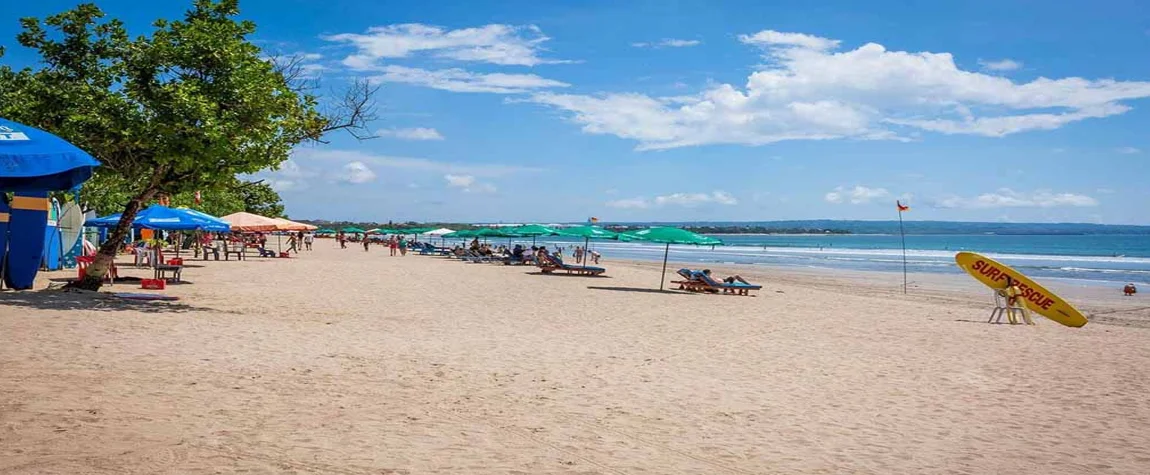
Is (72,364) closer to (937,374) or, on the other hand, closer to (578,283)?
(937,374)

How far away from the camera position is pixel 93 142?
40.7 feet

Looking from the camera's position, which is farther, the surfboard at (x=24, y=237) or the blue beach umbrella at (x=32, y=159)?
the surfboard at (x=24, y=237)

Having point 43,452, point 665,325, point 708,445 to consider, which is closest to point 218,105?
point 665,325

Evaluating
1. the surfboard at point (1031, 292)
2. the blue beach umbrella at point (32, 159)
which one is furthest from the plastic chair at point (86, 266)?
the surfboard at point (1031, 292)

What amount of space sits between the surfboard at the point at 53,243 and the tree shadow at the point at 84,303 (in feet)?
24.9

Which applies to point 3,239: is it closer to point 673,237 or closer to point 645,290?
point 673,237

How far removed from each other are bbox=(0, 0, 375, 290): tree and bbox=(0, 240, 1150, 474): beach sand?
2300mm

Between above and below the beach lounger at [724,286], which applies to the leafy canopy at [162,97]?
above

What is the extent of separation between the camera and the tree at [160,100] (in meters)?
12.0

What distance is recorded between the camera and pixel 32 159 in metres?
4.73

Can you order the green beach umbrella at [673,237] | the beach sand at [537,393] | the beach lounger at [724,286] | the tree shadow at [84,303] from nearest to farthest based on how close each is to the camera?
the beach sand at [537,393] < the tree shadow at [84,303] < the green beach umbrella at [673,237] < the beach lounger at [724,286]

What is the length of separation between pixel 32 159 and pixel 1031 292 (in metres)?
16.6

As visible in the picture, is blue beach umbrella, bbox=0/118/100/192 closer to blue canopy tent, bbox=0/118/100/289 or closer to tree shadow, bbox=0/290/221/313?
blue canopy tent, bbox=0/118/100/289

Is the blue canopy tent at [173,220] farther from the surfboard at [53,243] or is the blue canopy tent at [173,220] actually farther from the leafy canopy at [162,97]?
the leafy canopy at [162,97]
